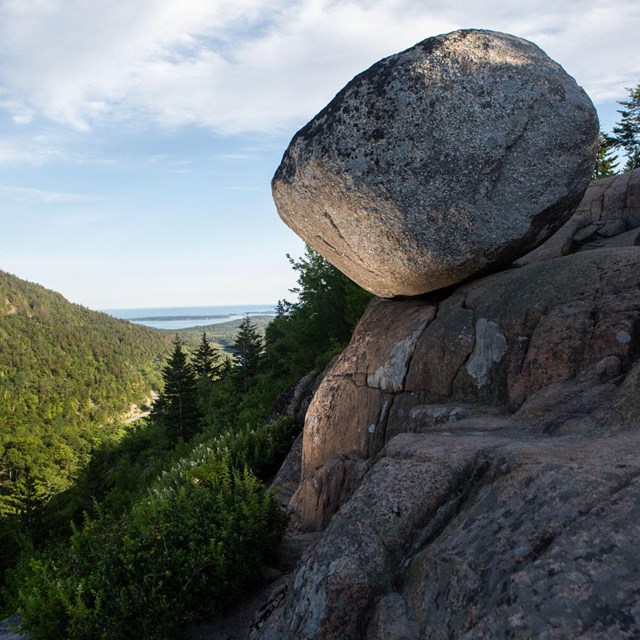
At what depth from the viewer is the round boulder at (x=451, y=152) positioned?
7.80 metres

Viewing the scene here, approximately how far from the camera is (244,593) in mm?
6070

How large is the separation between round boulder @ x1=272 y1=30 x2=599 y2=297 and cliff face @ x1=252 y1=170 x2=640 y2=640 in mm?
1114

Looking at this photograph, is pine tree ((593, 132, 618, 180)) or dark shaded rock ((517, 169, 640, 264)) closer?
dark shaded rock ((517, 169, 640, 264))

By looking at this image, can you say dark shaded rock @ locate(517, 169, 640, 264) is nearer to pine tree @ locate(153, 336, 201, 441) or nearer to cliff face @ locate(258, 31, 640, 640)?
cliff face @ locate(258, 31, 640, 640)

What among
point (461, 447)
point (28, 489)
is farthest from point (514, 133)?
point (28, 489)

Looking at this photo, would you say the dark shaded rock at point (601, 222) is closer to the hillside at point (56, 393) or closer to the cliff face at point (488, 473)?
the cliff face at point (488, 473)

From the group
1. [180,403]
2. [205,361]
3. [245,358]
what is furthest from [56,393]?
[245,358]

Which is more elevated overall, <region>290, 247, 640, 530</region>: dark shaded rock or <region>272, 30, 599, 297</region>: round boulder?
<region>272, 30, 599, 297</region>: round boulder

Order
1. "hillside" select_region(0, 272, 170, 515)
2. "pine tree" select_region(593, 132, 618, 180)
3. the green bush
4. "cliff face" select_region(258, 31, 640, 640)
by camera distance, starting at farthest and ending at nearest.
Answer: "hillside" select_region(0, 272, 170, 515)
"pine tree" select_region(593, 132, 618, 180)
the green bush
"cliff face" select_region(258, 31, 640, 640)

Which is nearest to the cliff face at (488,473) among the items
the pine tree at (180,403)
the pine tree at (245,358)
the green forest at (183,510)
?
the green forest at (183,510)

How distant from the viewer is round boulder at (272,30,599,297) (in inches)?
307

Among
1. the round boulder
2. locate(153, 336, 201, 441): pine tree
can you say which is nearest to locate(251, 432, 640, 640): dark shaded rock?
the round boulder

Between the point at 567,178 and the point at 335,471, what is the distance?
20.2 feet

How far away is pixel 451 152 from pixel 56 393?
550 feet
